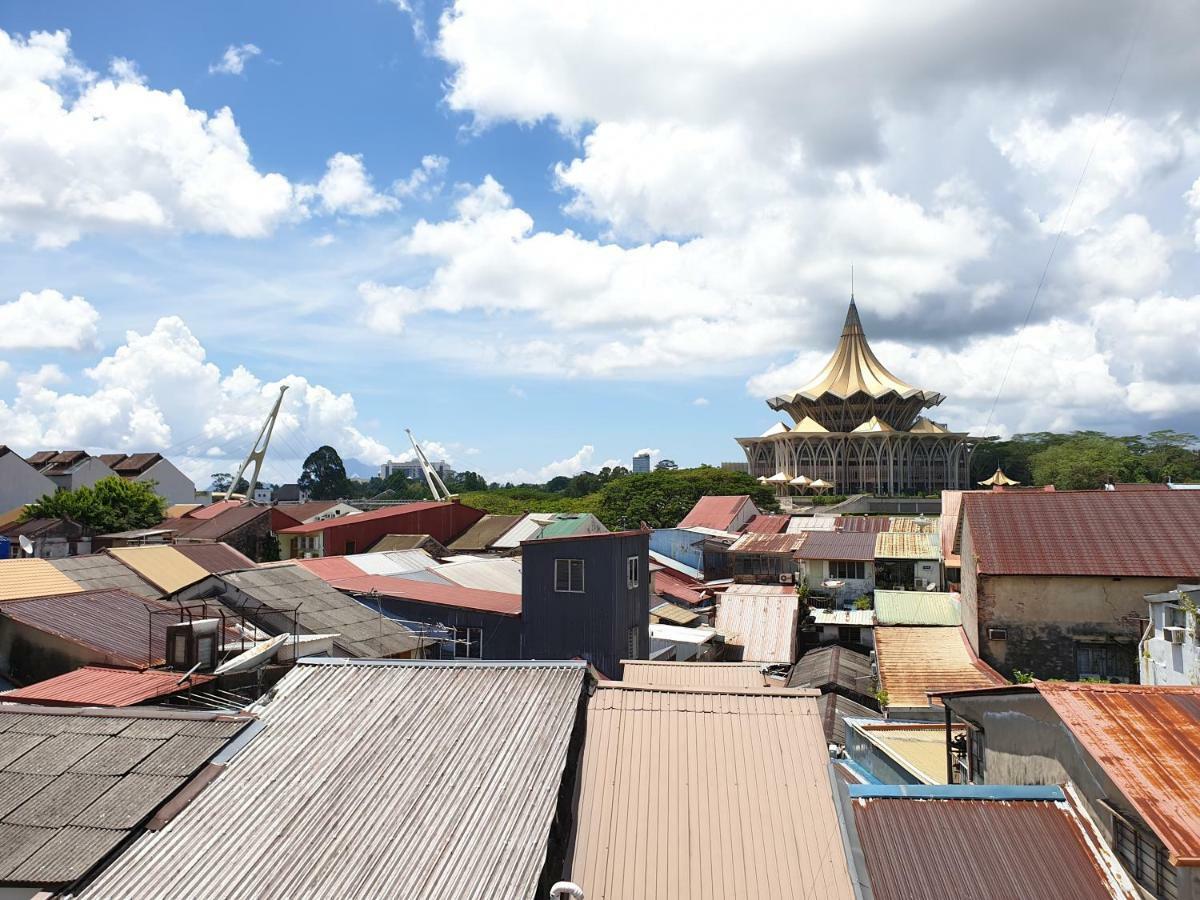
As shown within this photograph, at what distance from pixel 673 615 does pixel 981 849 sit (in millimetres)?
20506

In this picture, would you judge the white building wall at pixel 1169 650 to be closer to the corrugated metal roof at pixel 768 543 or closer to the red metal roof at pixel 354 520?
the corrugated metal roof at pixel 768 543

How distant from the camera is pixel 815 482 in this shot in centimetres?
8131

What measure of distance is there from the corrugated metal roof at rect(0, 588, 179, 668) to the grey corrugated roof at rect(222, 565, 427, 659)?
8.03 ft

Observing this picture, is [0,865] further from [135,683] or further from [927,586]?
[927,586]

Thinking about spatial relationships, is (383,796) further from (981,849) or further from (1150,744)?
(1150,744)

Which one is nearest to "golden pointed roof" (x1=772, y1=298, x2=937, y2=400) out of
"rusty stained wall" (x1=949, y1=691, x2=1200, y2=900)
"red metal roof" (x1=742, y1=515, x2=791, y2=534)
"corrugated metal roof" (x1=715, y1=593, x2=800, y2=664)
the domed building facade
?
the domed building facade

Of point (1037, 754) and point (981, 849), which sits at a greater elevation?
point (1037, 754)

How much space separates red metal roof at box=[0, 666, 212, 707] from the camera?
906 cm

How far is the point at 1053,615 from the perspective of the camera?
698 inches

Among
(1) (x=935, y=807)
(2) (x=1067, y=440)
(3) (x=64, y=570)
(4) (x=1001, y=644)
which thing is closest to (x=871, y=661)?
(4) (x=1001, y=644)

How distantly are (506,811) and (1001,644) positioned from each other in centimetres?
1519

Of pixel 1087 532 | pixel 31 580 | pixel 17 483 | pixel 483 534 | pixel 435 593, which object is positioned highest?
pixel 17 483

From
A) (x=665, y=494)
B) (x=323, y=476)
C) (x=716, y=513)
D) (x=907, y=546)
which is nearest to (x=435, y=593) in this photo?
(x=907, y=546)

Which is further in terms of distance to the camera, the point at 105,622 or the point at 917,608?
the point at 917,608
